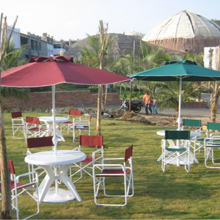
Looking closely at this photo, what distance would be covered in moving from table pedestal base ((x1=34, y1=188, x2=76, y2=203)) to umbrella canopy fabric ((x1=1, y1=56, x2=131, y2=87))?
6.55 feet

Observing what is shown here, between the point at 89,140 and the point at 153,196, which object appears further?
the point at 89,140

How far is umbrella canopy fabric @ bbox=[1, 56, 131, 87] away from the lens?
4738 mm

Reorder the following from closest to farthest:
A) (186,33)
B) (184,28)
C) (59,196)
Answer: (59,196)
(186,33)
(184,28)

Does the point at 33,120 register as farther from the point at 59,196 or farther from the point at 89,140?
the point at 59,196

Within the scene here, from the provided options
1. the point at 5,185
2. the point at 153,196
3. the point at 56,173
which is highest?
the point at 5,185

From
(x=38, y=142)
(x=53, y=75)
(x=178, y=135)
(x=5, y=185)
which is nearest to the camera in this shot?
(x=5, y=185)

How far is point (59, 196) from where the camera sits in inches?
224

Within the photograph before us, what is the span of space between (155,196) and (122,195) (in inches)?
22.1

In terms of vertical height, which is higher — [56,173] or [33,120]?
[33,120]

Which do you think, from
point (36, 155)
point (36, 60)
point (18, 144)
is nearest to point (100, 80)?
point (36, 60)

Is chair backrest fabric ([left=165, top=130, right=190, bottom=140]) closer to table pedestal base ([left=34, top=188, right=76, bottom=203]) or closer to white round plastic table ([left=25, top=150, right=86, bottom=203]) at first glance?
white round plastic table ([left=25, top=150, right=86, bottom=203])

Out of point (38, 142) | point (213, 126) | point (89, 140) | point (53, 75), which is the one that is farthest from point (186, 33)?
point (53, 75)

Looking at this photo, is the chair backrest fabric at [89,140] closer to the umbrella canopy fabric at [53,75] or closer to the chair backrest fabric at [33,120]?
the umbrella canopy fabric at [53,75]

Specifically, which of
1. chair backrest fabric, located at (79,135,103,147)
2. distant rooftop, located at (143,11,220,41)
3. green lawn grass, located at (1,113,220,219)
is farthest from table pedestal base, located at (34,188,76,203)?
distant rooftop, located at (143,11,220,41)
